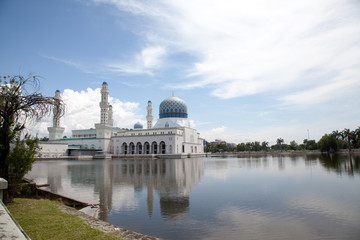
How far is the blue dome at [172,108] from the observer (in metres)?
71.1

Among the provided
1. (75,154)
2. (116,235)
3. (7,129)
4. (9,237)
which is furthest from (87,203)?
(75,154)

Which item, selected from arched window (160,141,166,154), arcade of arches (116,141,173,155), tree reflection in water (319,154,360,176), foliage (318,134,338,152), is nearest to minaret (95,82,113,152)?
arcade of arches (116,141,173,155)

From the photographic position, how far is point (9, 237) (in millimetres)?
3064

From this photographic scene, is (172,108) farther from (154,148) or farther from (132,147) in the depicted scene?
(132,147)

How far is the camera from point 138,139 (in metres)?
67.2

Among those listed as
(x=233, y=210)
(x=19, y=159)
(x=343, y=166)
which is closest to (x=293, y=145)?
(x=343, y=166)

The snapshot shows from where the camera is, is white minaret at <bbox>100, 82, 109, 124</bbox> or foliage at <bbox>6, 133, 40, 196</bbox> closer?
foliage at <bbox>6, 133, 40, 196</bbox>

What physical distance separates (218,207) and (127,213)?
10.6ft

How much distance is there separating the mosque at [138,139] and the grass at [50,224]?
177ft

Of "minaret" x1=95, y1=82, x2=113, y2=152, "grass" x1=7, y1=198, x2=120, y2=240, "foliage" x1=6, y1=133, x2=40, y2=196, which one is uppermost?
"minaret" x1=95, y1=82, x2=113, y2=152

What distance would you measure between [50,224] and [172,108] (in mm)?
65374

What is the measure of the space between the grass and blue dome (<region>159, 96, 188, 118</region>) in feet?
207

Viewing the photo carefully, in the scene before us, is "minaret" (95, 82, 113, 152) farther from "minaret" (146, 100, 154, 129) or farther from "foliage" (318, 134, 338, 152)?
"foliage" (318, 134, 338, 152)

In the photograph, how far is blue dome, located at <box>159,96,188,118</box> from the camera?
71.1 meters
